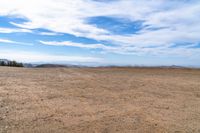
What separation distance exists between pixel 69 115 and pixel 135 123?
5.86ft

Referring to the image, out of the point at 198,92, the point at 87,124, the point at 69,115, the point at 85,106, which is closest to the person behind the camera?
the point at 87,124

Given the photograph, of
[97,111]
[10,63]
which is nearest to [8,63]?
[10,63]

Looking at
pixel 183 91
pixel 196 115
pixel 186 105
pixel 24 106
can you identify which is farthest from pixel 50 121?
pixel 183 91

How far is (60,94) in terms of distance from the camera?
35.1 ft

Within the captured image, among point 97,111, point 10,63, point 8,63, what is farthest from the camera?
point 10,63

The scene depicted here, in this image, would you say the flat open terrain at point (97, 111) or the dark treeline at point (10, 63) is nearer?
the flat open terrain at point (97, 111)

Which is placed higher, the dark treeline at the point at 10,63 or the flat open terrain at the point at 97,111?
the dark treeline at the point at 10,63

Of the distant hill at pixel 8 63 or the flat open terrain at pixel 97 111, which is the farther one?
the distant hill at pixel 8 63

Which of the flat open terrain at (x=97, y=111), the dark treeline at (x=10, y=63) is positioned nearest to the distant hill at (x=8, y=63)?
the dark treeline at (x=10, y=63)

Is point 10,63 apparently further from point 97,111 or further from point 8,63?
point 97,111

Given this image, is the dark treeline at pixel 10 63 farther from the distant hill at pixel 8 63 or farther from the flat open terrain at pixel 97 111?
the flat open terrain at pixel 97 111

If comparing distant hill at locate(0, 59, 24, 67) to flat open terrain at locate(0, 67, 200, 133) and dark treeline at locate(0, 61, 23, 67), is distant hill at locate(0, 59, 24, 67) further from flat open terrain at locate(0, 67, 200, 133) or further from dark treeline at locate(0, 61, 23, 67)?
flat open terrain at locate(0, 67, 200, 133)

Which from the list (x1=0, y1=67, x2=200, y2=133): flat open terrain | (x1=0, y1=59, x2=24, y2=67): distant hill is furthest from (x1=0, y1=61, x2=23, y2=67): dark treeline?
(x1=0, y1=67, x2=200, y2=133): flat open terrain

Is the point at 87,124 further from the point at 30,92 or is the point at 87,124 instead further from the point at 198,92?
the point at 198,92
